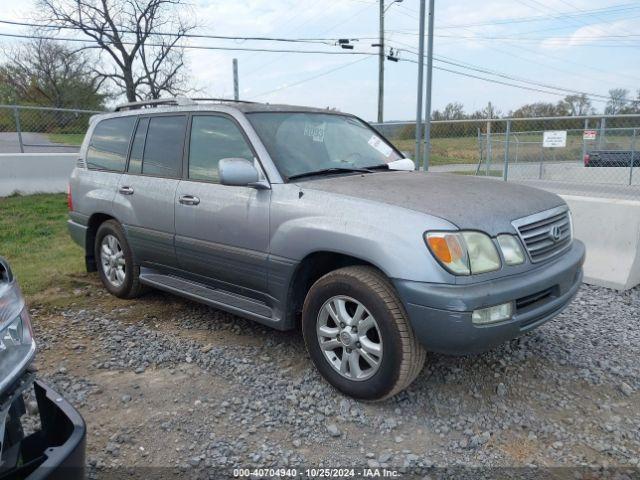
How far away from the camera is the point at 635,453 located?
265 cm

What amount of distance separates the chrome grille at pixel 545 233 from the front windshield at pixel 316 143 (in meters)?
1.40

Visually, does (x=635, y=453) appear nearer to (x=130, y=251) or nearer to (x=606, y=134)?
(x=130, y=251)

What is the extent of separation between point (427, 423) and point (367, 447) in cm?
43

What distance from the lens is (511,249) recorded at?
2912 mm

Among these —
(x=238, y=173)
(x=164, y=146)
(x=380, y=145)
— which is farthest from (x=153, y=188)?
(x=380, y=145)

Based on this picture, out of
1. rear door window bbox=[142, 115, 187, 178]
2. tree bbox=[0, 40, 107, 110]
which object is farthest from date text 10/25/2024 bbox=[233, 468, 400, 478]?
tree bbox=[0, 40, 107, 110]

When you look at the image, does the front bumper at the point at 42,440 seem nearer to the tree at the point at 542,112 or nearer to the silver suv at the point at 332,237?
the silver suv at the point at 332,237

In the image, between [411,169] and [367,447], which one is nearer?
[367,447]

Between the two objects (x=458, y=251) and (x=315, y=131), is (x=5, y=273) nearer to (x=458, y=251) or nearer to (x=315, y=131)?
(x=458, y=251)

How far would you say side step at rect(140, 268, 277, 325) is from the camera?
359cm

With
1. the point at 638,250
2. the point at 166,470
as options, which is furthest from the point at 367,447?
the point at 638,250

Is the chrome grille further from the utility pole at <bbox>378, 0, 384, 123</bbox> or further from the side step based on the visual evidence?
the utility pole at <bbox>378, 0, 384, 123</bbox>

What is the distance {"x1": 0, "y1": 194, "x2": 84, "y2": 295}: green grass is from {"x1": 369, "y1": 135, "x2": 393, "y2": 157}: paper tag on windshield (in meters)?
3.62

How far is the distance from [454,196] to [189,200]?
79.8 inches
